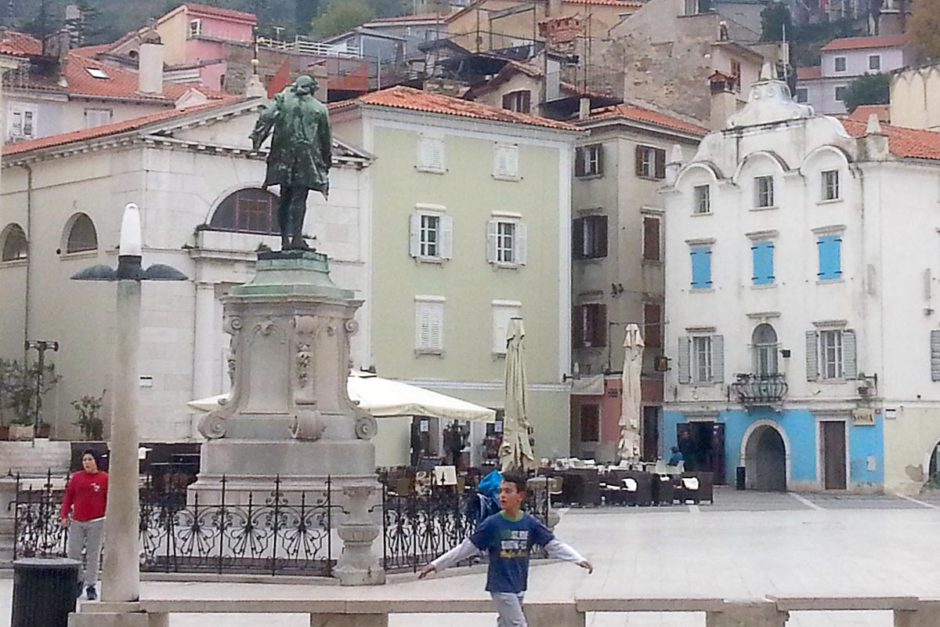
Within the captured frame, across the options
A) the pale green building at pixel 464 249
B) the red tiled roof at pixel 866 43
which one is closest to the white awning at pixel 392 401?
the pale green building at pixel 464 249

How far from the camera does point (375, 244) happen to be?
52.6 m

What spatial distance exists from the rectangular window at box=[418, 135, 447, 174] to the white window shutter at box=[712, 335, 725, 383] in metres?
9.56

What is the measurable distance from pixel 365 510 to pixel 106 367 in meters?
29.0

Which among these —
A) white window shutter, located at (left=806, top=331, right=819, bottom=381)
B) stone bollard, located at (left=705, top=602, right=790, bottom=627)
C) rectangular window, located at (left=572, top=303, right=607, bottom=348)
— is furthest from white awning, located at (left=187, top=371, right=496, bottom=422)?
rectangular window, located at (left=572, top=303, right=607, bottom=348)

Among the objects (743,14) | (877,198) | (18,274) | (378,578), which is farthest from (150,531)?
(743,14)

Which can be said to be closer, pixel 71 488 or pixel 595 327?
pixel 71 488

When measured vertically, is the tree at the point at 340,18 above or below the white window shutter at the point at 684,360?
above

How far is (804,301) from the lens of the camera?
54.5 metres

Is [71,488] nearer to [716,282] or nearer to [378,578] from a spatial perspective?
[378,578]

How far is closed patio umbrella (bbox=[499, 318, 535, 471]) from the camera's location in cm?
3600

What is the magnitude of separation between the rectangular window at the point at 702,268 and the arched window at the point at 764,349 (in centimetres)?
221

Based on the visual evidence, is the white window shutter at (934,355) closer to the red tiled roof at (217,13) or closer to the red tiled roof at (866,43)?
the red tiled roof at (217,13)

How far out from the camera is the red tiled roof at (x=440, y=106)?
53312 mm

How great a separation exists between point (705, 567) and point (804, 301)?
3134 cm
